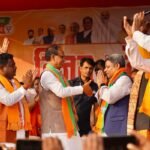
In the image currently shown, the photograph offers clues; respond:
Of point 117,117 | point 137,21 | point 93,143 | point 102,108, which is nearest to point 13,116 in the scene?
point 102,108

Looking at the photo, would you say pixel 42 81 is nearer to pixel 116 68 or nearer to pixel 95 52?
pixel 116 68

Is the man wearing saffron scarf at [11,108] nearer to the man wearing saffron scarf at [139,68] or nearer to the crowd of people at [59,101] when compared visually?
the crowd of people at [59,101]

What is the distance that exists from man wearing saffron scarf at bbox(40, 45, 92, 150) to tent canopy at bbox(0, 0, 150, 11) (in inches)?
77.4

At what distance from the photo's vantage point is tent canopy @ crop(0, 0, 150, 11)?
7379 mm

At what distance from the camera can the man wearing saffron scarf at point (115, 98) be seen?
5191 millimetres

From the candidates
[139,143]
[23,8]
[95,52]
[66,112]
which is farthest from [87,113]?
[139,143]

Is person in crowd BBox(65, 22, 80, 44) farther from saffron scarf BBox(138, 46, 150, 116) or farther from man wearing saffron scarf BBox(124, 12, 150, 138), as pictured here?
saffron scarf BBox(138, 46, 150, 116)

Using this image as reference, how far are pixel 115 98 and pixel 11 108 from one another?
39.0 inches

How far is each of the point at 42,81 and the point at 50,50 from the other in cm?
32

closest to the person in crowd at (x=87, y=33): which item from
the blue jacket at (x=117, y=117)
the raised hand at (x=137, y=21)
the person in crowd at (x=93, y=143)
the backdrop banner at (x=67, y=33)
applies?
the backdrop banner at (x=67, y=33)

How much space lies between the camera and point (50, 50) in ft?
18.3

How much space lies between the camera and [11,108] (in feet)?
18.0

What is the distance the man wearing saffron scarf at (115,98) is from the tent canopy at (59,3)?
2.05m

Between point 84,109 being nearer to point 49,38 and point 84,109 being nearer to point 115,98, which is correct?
point 115,98
